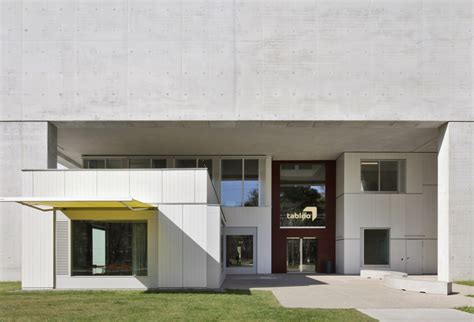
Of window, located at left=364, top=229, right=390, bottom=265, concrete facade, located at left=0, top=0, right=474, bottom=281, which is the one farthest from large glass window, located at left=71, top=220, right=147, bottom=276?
window, located at left=364, top=229, right=390, bottom=265

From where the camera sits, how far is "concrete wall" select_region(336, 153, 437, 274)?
2734cm

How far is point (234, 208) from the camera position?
91.9 ft

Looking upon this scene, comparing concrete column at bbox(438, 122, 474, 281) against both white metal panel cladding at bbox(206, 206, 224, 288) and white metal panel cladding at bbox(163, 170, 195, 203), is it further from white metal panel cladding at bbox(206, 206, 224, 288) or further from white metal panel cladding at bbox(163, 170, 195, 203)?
white metal panel cladding at bbox(163, 170, 195, 203)

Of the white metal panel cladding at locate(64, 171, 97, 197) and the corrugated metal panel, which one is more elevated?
the white metal panel cladding at locate(64, 171, 97, 197)

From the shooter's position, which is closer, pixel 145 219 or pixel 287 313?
pixel 287 313

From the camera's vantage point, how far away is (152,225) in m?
A: 17.3

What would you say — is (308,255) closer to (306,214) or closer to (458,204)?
(306,214)

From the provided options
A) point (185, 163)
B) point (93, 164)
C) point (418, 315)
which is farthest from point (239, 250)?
point (418, 315)

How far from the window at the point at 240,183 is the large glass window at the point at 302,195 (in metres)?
2.34

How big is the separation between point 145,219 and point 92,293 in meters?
3.00

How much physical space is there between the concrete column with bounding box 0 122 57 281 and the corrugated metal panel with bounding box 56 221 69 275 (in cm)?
329
